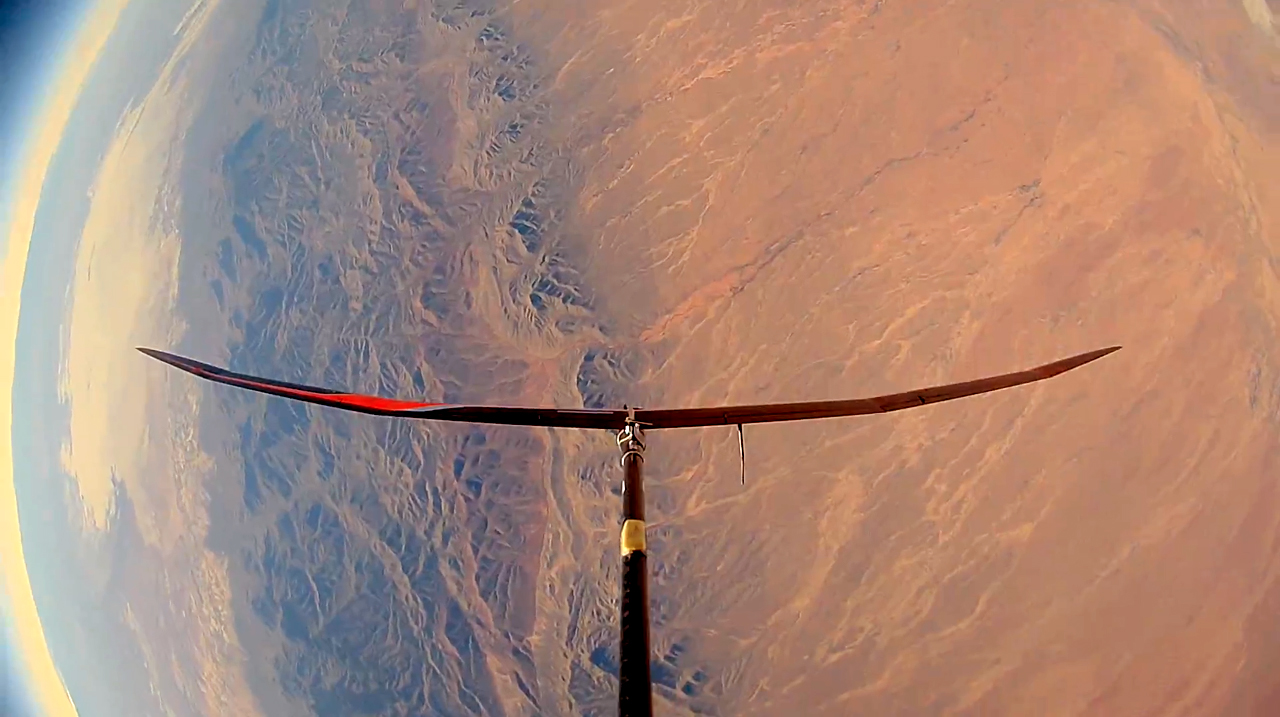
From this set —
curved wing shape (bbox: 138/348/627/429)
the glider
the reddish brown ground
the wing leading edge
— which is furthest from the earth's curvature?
the wing leading edge

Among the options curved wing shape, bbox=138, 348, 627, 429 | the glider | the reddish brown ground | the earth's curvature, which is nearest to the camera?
the glider

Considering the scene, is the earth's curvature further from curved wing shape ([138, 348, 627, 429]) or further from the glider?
curved wing shape ([138, 348, 627, 429])

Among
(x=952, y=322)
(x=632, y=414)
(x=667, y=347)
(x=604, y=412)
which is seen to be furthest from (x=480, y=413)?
Answer: (x=952, y=322)

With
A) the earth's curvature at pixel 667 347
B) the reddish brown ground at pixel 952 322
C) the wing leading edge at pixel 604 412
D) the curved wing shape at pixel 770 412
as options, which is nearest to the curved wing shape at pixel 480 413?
the wing leading edge at pixel 604 412

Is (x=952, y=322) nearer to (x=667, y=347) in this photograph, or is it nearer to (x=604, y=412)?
(x=667, y=347)

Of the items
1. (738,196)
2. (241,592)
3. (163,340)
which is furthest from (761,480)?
(163,340)
